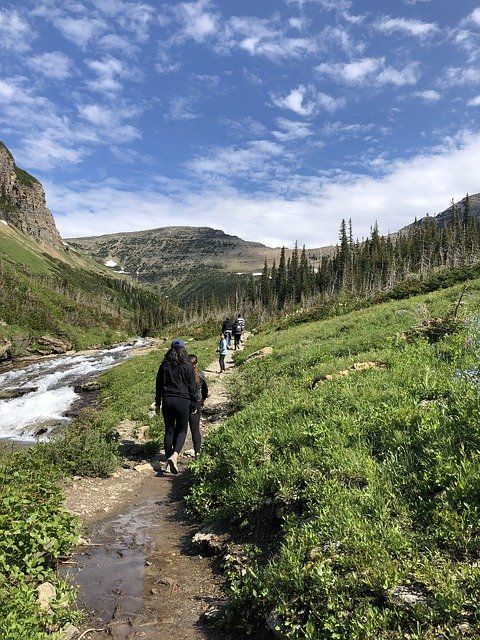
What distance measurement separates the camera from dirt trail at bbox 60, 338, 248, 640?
476 centimetres

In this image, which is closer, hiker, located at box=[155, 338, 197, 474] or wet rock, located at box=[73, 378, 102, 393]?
hiker, located at box=[155, 338, 197, 474]

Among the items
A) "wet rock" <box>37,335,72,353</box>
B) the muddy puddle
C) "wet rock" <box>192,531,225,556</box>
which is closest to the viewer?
the muddy puddle

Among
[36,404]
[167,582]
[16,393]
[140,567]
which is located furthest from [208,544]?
[16,393]

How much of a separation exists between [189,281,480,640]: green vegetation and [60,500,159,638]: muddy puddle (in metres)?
1.18

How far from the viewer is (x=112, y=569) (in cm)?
596

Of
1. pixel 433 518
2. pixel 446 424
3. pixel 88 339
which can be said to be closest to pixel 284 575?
pixel 433 518

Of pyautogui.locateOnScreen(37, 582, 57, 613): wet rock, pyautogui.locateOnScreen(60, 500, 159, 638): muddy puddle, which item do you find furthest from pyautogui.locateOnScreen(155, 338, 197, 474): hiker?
pyautogui.locateOnScreen(37, 582, 57, 613): wet rock

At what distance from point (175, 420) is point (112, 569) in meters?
4.52

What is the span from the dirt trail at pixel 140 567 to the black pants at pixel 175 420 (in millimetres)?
862

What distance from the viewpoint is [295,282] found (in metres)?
125

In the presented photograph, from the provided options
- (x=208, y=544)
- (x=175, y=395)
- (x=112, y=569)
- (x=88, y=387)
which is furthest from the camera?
(x=88, y=387)

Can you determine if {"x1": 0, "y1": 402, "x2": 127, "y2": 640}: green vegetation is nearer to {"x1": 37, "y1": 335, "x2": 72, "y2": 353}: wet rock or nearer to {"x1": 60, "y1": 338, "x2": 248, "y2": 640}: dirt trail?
{"x1": 60, "y1": 338, "x2": 248, "y2": 640}: dirt trail

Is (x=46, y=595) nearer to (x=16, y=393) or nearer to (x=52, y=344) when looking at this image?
(x=16, y=393)

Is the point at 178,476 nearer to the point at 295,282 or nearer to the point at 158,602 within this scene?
the point at 158,602
